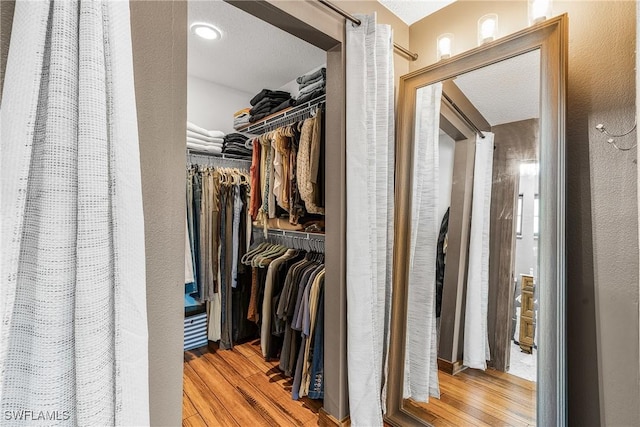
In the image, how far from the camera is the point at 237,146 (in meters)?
2.61

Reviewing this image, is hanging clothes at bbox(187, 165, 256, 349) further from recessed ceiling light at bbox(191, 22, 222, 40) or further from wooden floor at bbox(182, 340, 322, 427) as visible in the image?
recessed ceiling light at bbox(191, 22, 222, 40)

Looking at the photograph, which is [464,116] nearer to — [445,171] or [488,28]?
[445,171]

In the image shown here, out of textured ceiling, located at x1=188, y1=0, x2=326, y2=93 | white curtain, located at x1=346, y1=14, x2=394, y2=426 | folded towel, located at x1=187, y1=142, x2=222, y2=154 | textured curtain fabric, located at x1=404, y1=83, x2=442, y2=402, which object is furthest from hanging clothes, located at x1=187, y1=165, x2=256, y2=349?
textured curtain fabric, located at x1=404, y1=83, x2=442, y2=402

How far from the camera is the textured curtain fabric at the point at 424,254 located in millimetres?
1402

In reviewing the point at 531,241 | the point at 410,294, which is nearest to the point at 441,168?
the point at 531,241

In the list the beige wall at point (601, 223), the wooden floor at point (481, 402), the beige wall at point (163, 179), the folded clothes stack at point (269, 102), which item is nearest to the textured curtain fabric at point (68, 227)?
the beige wall at point (163, 179)

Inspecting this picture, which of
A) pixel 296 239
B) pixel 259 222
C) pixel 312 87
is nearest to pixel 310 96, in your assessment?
pixel 312 87

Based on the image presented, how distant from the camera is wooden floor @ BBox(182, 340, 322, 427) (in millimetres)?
1536

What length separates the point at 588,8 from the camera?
1.07 metres

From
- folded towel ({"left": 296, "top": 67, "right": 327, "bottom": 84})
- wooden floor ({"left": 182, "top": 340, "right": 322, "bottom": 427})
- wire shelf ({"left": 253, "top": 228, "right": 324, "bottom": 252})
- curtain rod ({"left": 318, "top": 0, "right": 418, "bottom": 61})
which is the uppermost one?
folded towel ({"left": 296, "top": 67, "right": 327, "bottom": 84})

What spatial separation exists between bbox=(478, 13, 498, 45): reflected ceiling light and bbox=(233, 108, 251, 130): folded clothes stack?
1.83 m

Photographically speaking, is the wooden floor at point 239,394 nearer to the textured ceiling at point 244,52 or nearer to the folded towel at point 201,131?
the folded towel at point 201,131

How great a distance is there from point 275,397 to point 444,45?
224cm

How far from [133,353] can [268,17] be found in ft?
4.17
